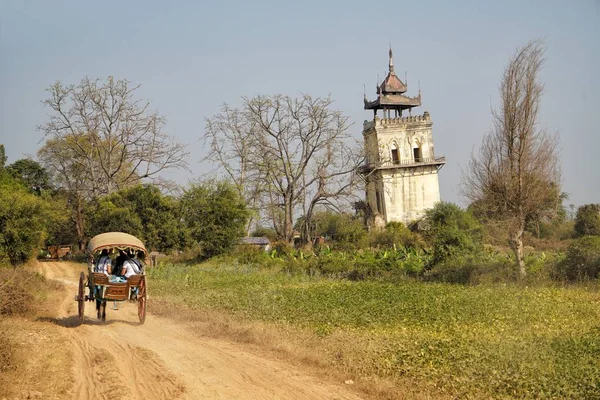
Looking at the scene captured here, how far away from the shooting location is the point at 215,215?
43.7 metres

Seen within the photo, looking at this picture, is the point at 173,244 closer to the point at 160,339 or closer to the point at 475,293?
the point at 475,293

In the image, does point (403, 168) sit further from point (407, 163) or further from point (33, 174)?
point (33, 174)

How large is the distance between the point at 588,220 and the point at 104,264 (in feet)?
138

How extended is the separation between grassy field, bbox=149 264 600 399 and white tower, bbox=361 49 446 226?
106 ft

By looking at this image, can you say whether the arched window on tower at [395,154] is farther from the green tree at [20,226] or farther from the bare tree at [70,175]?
the green tree at [20,226]

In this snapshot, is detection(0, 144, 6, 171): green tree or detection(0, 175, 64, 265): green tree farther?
detection(0, 144, 6, 171): green tree

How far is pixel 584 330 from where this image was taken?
12820 mm

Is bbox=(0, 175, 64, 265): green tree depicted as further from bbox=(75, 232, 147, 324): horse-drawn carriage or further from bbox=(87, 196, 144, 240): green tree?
bbox=(75, 232, 147, 324): horse-drawn carriage

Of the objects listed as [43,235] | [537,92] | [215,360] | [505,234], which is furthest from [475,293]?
[43,235]

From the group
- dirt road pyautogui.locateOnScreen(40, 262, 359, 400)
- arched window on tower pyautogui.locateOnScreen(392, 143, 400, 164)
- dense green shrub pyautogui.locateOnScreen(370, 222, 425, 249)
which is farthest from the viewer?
arched window on tower pyautogui.locateOnScreen(392, 143, 400, 164)

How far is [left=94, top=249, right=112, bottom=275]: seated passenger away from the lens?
1600 cm

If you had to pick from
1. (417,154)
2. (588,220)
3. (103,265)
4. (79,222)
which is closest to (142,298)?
(103,265)

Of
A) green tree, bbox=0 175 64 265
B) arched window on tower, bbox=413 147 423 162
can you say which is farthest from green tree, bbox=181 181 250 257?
arched window on tower, bbox=413 147 423 162

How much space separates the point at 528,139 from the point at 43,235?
2264 centimetres
